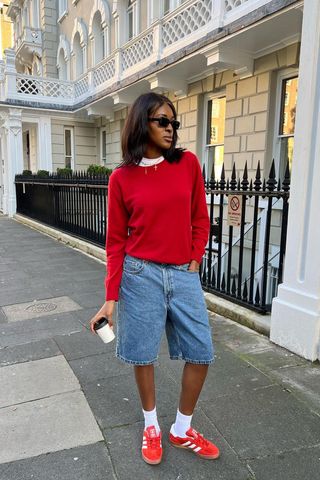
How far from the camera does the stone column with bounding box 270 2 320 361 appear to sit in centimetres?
315

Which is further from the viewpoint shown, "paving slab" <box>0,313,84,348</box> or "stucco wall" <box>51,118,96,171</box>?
"stucco wall" <box>51,118,96,171</box>

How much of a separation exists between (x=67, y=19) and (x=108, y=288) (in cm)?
1988

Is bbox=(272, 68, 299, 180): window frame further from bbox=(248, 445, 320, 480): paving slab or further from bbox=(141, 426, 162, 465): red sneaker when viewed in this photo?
bbox=(141, 426, 162, 465): red sneaker

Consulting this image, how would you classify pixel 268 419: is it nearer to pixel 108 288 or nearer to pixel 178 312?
pixel 178 312

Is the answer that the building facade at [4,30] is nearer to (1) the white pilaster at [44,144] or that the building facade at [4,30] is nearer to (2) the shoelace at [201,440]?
(1) the white pilaster at [44,144]

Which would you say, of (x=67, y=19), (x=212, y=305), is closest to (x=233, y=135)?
(x=212, y=305)

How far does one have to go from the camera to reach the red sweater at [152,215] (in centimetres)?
199

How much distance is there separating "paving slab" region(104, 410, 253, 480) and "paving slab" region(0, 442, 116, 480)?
66 millimetres

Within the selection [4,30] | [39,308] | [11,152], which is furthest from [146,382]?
[4,30]

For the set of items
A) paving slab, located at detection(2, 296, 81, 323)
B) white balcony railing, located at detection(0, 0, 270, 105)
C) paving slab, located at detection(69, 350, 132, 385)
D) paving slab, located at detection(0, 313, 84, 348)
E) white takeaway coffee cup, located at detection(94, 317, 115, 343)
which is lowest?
paving slab, located at detection(2, 296, 81, 323)

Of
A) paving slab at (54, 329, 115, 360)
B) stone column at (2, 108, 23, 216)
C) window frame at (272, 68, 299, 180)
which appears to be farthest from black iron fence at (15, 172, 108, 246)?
paving slab at (54, 329, 115, 360)

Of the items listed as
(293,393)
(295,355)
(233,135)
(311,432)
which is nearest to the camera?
(311,432)

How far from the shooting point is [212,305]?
181 inches

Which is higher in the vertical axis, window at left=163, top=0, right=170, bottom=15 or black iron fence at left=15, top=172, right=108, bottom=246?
window at left=163, top=0, right=170, bottom=15
